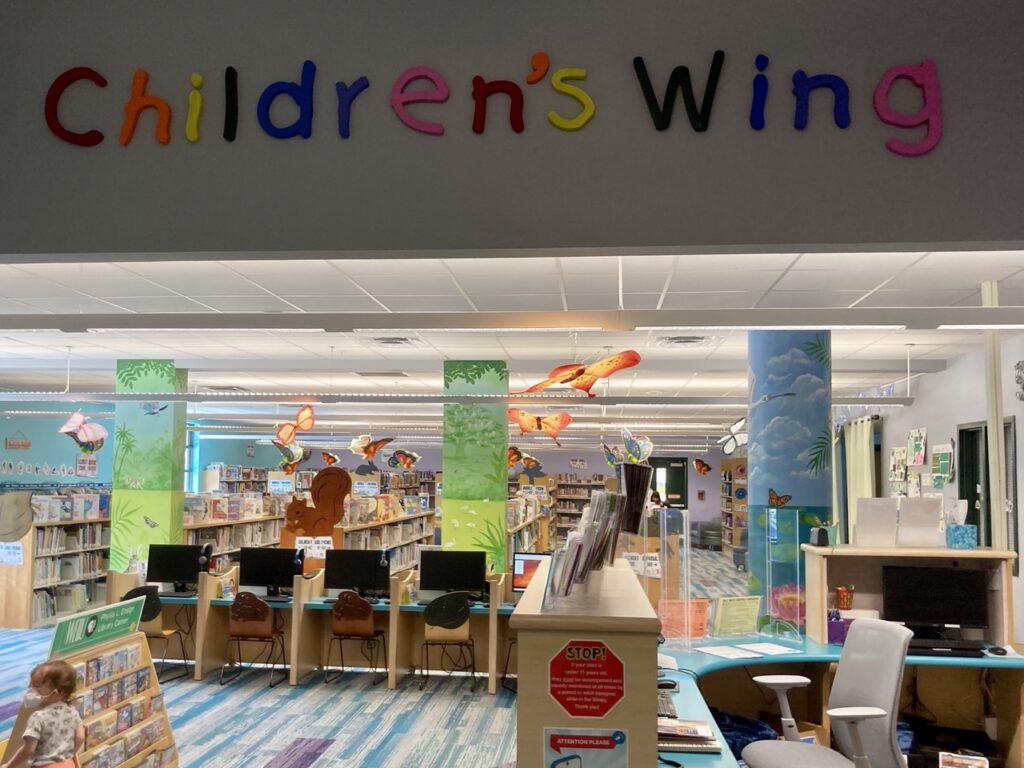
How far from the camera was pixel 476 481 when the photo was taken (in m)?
10.6

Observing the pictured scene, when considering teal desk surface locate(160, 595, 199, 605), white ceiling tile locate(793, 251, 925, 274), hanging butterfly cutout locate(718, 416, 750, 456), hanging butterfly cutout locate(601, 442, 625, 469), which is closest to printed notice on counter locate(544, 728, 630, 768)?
hanging butterfly cutout locate(601, 442, 625, 469)

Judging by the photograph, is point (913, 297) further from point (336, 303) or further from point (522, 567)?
point (336, 303)

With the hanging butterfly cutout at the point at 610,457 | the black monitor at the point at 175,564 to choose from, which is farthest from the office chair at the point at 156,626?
the hanging butterfly cutout at the point at 610,457

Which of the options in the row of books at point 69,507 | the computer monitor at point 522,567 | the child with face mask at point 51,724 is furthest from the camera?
the row of books at point 69,507

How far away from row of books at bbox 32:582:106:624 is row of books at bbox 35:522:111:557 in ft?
1.62

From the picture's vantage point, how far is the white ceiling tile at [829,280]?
650 cm

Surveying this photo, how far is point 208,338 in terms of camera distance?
9.88m

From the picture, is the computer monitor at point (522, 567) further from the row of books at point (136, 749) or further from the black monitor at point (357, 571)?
the row of books at point (136, 749)

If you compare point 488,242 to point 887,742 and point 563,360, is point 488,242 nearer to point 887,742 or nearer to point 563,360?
point 887,742

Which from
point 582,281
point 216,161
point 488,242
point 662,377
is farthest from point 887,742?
point 662,377

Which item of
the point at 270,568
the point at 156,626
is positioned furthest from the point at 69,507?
the point at 270,568

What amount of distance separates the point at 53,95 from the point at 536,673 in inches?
105

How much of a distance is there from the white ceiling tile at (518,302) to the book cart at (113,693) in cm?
397

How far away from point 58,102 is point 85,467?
643 inches
